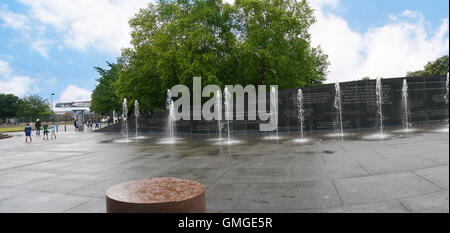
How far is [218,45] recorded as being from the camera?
2662cm

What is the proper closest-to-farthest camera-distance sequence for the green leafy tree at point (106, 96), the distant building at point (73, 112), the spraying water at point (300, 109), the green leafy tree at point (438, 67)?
the spraying water at point (300, 109), the green leafy tree at point (106, 96), the green leafy tree at point (438, 67), the distant building at point (73, 112)

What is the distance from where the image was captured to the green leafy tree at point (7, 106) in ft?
297

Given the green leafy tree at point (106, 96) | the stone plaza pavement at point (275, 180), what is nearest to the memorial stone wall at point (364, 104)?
the stone plaza pavement at point (275, 180)

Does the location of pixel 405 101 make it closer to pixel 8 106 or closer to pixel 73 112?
pixel 8 106

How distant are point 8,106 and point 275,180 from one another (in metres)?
111

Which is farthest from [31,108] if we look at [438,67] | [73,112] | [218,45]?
[438,67]

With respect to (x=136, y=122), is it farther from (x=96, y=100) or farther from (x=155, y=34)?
(x=96, y=100)

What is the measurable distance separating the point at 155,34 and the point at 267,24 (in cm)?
1077

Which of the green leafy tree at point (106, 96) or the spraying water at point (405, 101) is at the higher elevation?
the green leafy tree at point (106, 96)

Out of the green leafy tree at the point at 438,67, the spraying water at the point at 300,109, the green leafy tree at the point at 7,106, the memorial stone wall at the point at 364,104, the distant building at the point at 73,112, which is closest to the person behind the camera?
the memorial stone wall at the point at 364,104

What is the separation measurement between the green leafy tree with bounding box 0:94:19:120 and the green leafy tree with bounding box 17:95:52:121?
52.7ft

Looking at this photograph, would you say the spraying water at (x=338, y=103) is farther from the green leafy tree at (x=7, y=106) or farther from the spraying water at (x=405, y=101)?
the green leafy tree at (x=7, y=106)

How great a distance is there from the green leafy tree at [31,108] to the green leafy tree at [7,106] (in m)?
16.1
